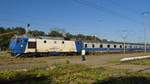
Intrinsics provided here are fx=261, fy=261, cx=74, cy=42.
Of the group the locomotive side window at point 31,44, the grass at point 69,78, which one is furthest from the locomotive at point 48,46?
the grass at point 69,78

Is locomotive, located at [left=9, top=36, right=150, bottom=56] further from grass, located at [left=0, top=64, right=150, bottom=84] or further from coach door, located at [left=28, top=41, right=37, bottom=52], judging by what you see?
grass, located at [left=0, top=64, right=150, bottom=84]

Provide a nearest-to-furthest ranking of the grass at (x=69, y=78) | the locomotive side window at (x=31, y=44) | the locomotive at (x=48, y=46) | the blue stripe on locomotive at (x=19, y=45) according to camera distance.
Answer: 1. the grass at (x=69, y=78)
2. the blue stripe on locomotive at (x=19, y=45)
3. the locomotive at (x=48, y=46)
4. the locomotive side window at (x=31, y=44)

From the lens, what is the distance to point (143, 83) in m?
12.9

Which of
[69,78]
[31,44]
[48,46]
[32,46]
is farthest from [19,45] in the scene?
[69,78]

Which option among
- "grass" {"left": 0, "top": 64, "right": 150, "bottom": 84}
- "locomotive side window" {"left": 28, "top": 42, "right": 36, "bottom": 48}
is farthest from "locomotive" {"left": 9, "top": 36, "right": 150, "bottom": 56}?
"grass" {"left": 0, "top": 64, "right": 150, "bottom": 84}

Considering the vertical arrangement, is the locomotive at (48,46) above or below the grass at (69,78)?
above

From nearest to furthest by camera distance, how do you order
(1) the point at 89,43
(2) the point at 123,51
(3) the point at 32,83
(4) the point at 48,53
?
(3) the point at 32,83
(4) the point at 48,53
(1) the point at 89,43
(2) the point at 123,51

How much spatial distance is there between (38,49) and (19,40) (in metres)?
3.91

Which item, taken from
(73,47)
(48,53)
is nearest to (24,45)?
(48,53)

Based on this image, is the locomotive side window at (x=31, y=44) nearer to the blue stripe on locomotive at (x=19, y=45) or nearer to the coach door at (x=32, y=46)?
the coach door at (x=32, y=46)

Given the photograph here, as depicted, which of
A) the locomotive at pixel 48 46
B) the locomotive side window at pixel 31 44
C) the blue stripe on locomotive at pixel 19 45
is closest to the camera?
the blue stripe on locomotive at pixel 19 45

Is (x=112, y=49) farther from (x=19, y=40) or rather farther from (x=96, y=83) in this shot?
(x=96, y=83)

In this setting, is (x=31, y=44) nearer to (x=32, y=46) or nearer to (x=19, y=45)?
(x=32, y=46)

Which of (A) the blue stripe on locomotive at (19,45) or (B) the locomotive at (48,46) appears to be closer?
(A) the blue stripe on locomotive at (19,45)
